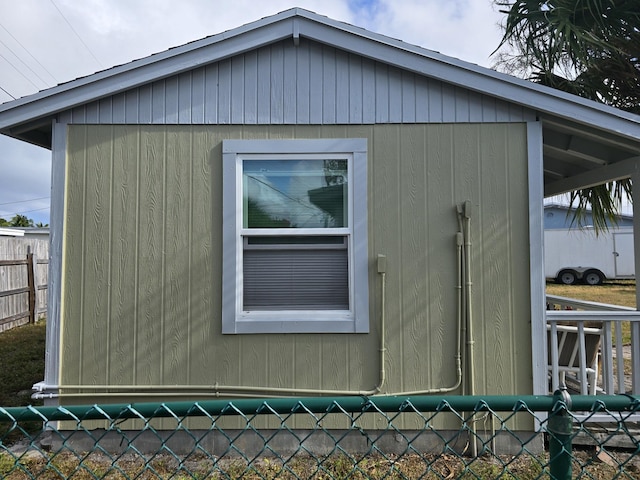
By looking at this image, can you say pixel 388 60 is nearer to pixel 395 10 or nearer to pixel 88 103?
pixel 88 103

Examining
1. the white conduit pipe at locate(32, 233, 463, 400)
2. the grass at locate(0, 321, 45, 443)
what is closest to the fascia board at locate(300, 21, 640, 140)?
the white conduit pipe at locate(32, 233, 463, 400)

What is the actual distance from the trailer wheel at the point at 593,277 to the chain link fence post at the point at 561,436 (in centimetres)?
2041

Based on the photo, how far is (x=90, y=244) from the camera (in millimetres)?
3832

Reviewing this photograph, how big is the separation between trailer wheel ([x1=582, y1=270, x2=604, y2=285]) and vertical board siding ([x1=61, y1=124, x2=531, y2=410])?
17903mm

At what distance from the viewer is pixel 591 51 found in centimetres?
622

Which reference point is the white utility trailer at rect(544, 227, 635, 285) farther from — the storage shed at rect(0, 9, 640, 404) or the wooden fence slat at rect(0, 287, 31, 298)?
the wooden fence slat at rect(0, 287, 31, 298)

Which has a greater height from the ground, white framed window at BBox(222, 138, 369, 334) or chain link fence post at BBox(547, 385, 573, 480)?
white framed window at BBox(222, 138, 369, 334)

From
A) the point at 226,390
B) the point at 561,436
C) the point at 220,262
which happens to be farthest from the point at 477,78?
the point at 226,390

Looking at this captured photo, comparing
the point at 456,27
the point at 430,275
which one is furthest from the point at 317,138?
the point at 456,27

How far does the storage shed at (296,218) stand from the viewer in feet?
12.3

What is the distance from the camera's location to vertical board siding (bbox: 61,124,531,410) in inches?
149

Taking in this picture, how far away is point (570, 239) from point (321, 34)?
18921 millimetres

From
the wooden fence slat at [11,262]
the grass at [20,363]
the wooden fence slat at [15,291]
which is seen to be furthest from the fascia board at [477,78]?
the wooden fence slat at [15,291]

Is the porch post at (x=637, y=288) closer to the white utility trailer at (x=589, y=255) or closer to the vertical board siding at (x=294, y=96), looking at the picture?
the vertical board siding at (x=294, y=96)
